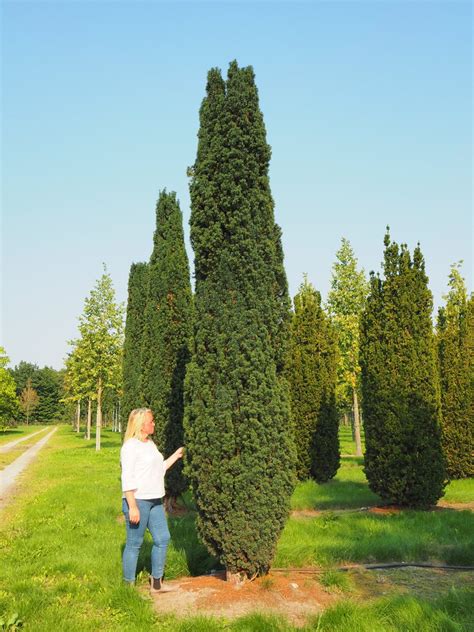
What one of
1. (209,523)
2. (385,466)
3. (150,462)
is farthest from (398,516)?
(150,462)

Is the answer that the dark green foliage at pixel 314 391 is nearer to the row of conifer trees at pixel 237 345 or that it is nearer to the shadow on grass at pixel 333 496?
the shadow on grass at pixel 333 496

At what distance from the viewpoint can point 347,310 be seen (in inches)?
906

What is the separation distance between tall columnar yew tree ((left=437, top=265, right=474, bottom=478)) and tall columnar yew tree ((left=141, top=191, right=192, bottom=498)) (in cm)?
911

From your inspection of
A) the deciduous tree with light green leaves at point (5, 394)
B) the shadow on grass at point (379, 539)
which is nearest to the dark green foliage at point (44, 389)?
the deciduous tree with light green leaves at point (5, 394)

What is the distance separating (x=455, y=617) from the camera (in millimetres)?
4652

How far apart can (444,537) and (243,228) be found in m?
5.60

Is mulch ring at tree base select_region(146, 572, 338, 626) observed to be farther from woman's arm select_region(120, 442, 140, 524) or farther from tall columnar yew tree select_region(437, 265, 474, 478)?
tall columnar yew tree select_region(437, 265, 474, 478)

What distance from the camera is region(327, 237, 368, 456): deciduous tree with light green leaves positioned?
22.2 meters

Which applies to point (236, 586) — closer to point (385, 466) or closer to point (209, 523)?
point (209, 523)

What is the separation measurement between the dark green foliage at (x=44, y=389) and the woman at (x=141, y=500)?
94.6 metres


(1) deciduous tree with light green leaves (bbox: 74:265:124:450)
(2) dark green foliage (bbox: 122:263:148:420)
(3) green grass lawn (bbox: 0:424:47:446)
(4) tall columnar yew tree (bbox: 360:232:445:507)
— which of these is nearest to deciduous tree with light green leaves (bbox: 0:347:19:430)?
(3) green grass lawn (bbox: 0:424:47:446)

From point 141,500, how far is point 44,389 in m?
101

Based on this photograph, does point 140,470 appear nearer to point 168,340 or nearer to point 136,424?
point 136,424

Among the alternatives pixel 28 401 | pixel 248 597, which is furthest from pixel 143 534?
pixel 28 401
